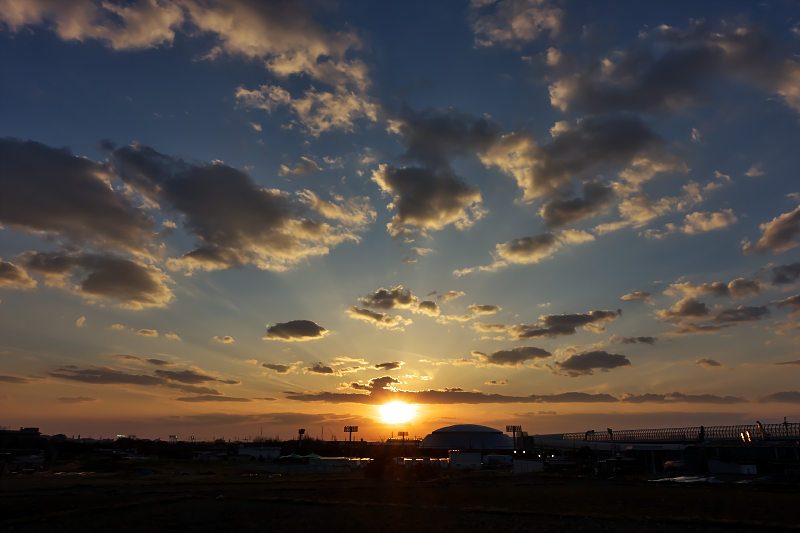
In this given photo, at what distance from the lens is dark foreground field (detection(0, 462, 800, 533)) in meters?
36.1

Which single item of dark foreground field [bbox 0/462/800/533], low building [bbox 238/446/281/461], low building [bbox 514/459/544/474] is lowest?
low building [bbox 238/446/281/461]

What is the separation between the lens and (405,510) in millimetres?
44312

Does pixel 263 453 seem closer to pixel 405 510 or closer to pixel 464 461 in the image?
pixel 464 461

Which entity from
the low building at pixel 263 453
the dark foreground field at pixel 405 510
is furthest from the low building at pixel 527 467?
the low building at pixel 263 453

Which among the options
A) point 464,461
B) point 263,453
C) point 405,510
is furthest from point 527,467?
point 263,453

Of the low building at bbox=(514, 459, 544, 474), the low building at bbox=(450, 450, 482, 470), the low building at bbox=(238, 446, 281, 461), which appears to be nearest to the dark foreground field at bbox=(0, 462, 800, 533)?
the low building at bbox=(514, 459, 544, 474)

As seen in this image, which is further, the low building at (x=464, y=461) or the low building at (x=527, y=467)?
the low building at (x=464, y=461)

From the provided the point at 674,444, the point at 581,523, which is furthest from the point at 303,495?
the point at 674,444

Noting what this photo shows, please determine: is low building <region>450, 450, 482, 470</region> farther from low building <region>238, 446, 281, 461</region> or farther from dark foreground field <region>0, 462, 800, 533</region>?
low building <region>238, 446, 281, 461</region>

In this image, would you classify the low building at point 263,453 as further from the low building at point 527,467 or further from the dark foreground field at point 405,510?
the dark foreground field at point 405,510

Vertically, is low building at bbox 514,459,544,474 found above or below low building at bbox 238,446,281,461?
above

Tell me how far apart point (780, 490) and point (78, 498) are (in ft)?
261

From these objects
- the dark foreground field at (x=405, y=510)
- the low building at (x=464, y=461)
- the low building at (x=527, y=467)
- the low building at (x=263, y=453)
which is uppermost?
the dark foreground field at (x=405, y=510)

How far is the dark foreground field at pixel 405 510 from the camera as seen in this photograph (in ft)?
118
